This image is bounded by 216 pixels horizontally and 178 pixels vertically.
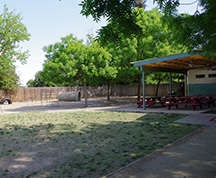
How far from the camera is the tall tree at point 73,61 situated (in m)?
14.8

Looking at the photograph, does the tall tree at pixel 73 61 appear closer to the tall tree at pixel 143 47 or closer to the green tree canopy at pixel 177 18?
the tall tree at pixel 143 47

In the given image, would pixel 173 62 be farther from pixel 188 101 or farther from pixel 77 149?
pixel 77 149

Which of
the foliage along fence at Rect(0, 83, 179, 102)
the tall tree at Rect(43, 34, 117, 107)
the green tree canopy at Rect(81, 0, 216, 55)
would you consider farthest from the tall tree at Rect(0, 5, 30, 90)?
the green tree canopy at Rect(81, 0, 216, 55)

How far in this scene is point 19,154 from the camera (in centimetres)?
478

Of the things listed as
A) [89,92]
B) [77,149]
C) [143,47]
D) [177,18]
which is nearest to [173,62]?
[143,47]

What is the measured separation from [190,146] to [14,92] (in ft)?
93.2

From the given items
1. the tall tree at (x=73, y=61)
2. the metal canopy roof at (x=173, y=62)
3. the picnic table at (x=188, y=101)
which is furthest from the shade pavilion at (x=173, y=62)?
the tall tree at (x=73, y=61)

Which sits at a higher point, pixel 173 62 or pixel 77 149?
pixel 173 62

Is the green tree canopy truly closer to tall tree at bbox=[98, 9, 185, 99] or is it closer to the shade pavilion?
the shade pavilion

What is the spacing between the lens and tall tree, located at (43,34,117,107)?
14.8m

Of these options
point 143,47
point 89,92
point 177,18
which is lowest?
point 89,92

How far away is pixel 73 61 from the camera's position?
14891 mm

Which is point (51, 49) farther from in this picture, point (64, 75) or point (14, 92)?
point (14, 92)

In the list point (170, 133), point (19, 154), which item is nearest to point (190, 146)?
point (170, 133)
